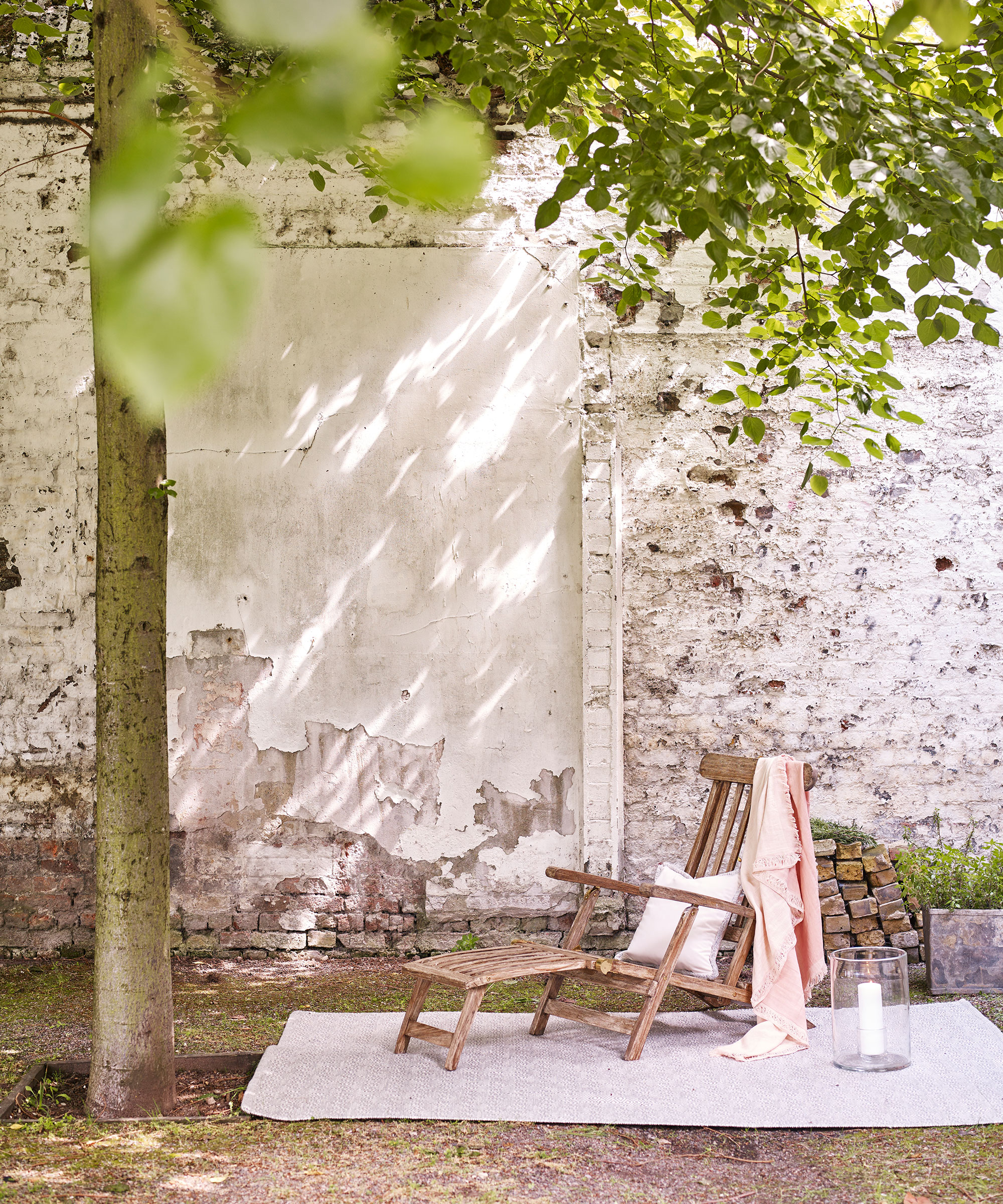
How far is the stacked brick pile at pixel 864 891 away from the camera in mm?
4707

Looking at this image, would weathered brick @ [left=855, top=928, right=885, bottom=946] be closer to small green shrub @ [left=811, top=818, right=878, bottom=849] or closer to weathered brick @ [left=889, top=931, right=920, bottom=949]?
weathered brick @ [left=889, top=931, right=920, bottom=949]

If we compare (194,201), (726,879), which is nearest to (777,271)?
(726,879)

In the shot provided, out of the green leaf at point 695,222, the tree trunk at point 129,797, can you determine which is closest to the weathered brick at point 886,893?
the tree trunk at point 129,797

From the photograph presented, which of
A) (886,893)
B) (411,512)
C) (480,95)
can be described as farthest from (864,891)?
(480,95)

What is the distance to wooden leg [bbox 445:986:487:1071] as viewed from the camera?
11.2ft

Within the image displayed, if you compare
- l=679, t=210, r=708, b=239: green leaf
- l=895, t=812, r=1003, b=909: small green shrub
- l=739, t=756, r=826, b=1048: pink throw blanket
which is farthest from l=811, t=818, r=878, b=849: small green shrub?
l=679, t=210, r=708, b=239: green leaf

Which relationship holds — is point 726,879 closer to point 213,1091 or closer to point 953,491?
point 213,1091

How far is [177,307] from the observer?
31cm

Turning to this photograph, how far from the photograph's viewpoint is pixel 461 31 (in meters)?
4.03

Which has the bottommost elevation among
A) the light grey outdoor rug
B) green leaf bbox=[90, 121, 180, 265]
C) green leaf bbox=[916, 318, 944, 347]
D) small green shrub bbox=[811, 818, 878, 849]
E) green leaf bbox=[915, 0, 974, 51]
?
the light grey outdoor rug

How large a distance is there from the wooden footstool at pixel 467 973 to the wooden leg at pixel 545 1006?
104 mm

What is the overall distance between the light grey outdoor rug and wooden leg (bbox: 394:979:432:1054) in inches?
2.2

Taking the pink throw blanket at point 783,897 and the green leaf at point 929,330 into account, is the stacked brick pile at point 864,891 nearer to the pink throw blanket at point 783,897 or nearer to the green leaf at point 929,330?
the pink throw blanket at point 783,897

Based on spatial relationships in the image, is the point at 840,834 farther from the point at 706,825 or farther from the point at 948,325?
the point at 948,325
